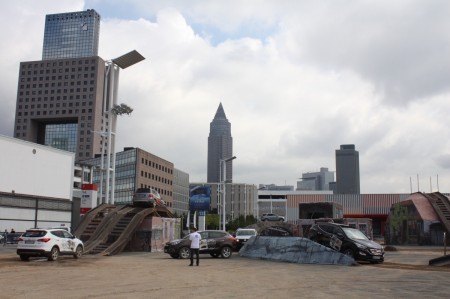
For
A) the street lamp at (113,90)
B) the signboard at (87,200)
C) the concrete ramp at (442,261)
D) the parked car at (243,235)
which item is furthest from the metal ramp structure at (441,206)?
the signboard at (87,200)

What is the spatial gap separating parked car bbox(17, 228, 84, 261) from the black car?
40.1ft

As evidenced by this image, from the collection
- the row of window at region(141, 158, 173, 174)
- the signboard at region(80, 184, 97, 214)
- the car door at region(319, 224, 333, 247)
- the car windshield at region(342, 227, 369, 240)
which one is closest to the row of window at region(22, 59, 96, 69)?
the row of window at region(141, 158, 173, 174)

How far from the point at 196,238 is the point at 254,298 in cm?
955

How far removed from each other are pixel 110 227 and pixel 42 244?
874 cm

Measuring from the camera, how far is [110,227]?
29.2m

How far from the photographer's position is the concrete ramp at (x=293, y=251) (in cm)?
1998

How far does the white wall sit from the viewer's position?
1827 inches

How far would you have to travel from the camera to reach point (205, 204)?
4472 centimetres


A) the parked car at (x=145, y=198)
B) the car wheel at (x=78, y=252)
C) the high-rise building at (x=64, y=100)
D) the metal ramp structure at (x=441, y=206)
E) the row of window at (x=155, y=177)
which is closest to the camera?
the car wheel at (x=78, y=252)

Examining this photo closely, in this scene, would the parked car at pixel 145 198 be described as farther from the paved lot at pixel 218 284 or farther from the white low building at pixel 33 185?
the white low building at pixel 33 185

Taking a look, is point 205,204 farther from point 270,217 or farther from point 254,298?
point 254,298

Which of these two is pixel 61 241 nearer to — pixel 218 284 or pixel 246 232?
pixel 218 284

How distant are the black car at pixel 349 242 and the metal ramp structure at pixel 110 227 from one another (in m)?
11.7

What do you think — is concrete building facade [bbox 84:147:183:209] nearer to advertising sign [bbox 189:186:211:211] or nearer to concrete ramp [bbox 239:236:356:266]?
advertising sign [bbox 189:186:211:211]
